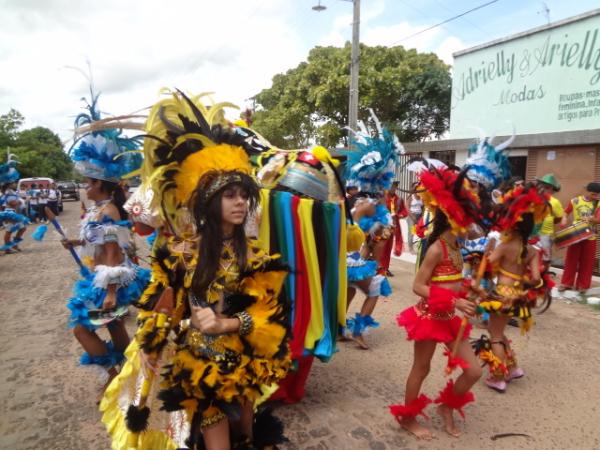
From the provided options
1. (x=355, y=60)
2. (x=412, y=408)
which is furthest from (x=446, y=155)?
(x=412, y=408)

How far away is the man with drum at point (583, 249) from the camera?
6941 millimetres

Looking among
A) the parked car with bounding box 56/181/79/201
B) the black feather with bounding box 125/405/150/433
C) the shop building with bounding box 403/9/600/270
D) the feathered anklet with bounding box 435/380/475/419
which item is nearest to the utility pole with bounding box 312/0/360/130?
the shop building with bounding box 403/9/600/270

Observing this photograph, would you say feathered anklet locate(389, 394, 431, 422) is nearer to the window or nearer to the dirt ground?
the dirt ground

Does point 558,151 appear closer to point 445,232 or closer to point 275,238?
point 445,232

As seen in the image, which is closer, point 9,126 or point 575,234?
point 575,234

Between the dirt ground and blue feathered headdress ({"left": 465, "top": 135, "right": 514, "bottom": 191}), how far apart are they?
185 centimetres

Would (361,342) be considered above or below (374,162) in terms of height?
below

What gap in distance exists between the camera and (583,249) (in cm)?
712

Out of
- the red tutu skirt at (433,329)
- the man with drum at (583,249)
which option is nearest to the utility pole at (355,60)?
the man with drum at (583,249)

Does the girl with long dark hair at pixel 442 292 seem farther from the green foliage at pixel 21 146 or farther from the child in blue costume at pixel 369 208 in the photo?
the green foliage at pixel 21 146

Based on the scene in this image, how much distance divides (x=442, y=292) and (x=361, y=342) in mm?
2076

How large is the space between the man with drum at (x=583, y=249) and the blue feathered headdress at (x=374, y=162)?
362 centimetres

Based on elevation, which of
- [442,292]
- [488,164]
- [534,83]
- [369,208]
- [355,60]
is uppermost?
[355,60]

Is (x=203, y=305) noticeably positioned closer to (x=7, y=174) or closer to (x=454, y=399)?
(x=454, y=399)
